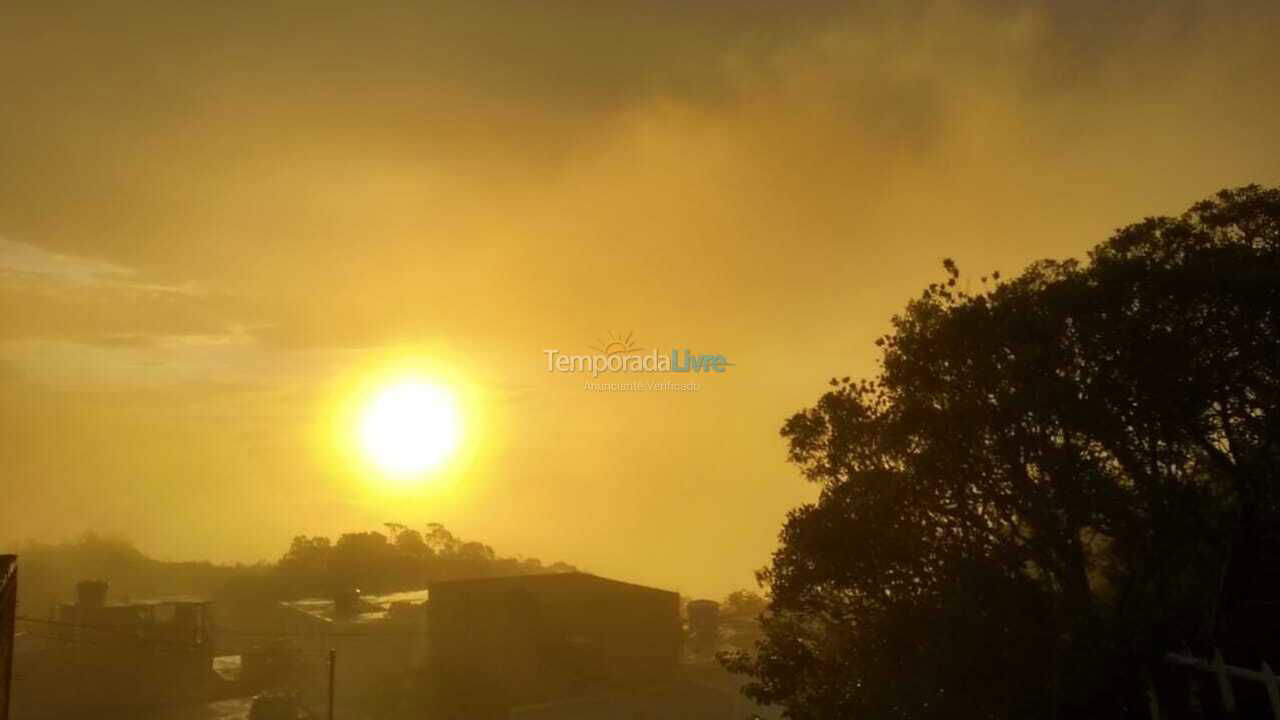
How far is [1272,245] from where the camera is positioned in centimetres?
1630

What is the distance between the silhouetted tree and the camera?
14836 mm

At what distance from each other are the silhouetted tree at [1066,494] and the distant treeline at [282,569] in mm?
88848

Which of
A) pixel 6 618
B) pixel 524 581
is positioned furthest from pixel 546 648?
pixel 6 618

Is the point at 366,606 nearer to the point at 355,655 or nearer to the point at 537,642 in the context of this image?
the point at 355,655

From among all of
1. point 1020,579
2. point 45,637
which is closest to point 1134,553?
point 1020,579

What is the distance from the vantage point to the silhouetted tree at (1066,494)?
14.8m

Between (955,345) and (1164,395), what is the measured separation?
356cm

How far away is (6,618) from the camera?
14.9 m

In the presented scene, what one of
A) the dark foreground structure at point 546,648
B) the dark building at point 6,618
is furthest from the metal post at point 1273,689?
the dark foreground structure at point 546,648

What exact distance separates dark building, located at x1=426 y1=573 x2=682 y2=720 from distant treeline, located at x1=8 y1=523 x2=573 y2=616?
2110 inches

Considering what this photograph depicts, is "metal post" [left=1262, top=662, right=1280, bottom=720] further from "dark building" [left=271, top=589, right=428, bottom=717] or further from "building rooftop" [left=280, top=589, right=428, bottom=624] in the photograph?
"building rooftop" [left=280, top=589, right=428, bottom=624]

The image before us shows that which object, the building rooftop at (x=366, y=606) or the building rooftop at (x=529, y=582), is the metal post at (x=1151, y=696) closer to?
the building rooftop at (x=529, y=582)

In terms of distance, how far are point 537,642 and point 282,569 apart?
8340 cm

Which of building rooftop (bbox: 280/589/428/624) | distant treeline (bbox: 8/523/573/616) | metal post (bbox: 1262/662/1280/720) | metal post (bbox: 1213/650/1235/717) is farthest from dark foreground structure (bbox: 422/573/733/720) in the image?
distant treeline (bbox: 8/523/573/616)
